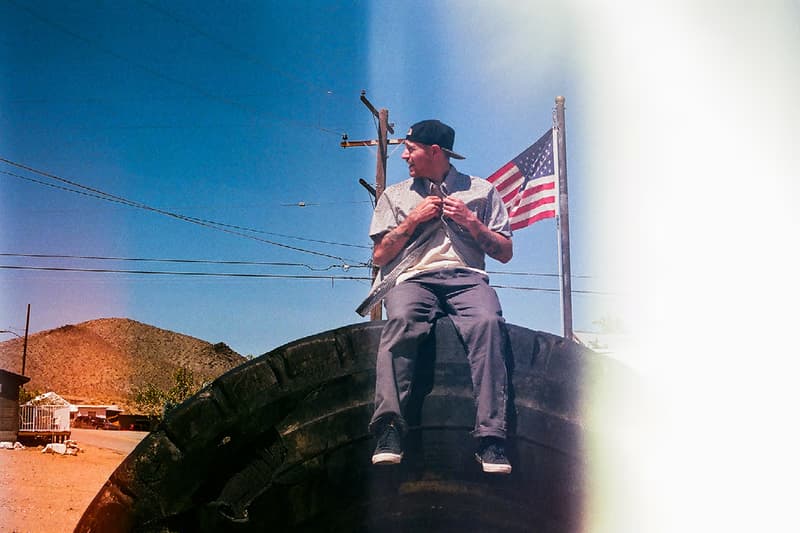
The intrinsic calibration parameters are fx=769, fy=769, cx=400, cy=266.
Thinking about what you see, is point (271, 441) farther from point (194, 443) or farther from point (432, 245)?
point (432, 245)

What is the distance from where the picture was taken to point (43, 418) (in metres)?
46.0

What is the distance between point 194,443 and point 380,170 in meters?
21.9

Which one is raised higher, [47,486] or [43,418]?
[47,486]

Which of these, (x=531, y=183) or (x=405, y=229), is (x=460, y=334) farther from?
(x=531, y=183)

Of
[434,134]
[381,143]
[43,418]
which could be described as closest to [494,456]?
[434,134]

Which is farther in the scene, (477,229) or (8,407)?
(8,407)

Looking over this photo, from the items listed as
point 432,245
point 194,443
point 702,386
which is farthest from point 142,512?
point 702,386

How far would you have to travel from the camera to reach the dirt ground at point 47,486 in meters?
13.7

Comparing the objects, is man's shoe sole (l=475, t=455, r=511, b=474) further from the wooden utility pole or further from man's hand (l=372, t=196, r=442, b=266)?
the wooden utility pole

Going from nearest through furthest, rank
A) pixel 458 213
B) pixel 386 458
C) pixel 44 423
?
pixel 386 458 < pixel 458 213 < pixel 44 423

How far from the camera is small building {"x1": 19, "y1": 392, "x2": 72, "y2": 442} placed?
45250 millimetres

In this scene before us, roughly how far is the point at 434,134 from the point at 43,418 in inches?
1966

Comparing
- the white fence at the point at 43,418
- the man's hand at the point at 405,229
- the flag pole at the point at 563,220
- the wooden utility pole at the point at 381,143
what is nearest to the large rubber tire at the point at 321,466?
the man's hand at the point at 405,229

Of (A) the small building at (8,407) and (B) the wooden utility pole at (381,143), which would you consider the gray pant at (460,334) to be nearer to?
(B) the wooden utility pole at (381,143)
